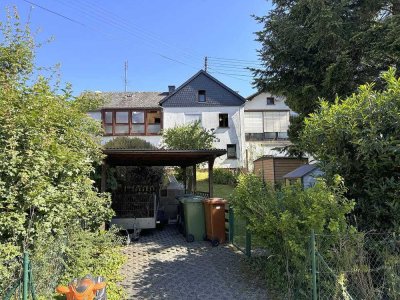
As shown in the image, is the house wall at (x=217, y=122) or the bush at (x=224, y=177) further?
the house wall at (x=217, y=122)

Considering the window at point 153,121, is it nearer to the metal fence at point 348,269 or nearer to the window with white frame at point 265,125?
the window with white frame at point 265,125

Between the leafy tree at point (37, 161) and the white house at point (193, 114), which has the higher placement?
the white house at point (193, 114)

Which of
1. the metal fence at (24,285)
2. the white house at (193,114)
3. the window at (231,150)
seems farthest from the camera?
A: the window at (231,150)

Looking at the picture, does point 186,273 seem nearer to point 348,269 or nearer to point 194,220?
point 194,220

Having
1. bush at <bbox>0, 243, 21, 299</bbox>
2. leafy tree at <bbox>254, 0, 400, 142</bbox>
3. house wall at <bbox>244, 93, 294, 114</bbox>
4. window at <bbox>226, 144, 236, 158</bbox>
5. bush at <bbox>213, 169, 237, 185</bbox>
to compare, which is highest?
house wall at <bbox>244, 93, 294, 114</bbox>

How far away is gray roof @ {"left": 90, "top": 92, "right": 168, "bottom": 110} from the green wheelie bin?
875 inches

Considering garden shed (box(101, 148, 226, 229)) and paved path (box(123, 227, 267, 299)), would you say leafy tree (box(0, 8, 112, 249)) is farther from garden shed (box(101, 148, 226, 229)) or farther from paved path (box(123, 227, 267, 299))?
garden shed (box(101, 148, 226, 229))

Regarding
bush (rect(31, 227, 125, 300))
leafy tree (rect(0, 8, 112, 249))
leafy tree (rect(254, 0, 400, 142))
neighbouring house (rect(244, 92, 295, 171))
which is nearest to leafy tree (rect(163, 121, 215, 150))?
leafy tree (rect(254, 0, 400, 142))

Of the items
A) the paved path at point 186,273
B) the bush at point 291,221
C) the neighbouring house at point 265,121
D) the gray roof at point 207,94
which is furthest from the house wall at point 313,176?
the neighbouring house at point 265,121

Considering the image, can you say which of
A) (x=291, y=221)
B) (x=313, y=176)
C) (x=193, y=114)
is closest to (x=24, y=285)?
(x=291, y=221)

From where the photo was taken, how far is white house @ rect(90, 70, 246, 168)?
3012cm

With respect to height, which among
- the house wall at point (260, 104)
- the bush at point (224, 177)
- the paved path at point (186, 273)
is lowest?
the paved path at point (186, 273)

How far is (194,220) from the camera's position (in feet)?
30.7

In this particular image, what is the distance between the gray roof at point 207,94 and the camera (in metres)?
30.2
